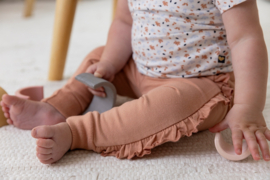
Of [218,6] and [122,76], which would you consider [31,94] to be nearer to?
[122,76]

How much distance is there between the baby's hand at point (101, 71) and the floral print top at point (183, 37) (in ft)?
0.27

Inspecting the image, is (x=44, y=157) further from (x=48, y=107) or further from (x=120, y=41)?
(x=120, y=41)

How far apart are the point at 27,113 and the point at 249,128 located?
366mm

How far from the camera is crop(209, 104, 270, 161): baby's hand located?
0.39 metres

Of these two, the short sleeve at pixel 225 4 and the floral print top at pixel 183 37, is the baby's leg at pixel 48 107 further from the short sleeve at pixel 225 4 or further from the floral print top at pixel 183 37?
the short sleeve at pixel 225 4

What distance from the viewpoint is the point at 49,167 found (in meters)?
0.42

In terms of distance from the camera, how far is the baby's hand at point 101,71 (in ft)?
1.90

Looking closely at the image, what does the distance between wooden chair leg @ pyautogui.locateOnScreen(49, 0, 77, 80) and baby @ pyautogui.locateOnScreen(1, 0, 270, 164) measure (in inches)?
5.9

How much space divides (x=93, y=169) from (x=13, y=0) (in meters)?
1.98

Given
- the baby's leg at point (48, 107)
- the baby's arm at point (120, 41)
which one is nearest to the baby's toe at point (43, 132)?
the baby's leg at point (48, 107)

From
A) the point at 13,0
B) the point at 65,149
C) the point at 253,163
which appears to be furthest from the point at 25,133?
the point at 13,0

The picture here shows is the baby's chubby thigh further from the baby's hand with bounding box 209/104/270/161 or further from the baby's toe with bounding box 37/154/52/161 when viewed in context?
the baby's toe with bounding box 37/154/52/161

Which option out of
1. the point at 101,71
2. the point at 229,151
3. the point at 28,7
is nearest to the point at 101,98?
the point at 101,71

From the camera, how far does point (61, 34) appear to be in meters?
0.75
